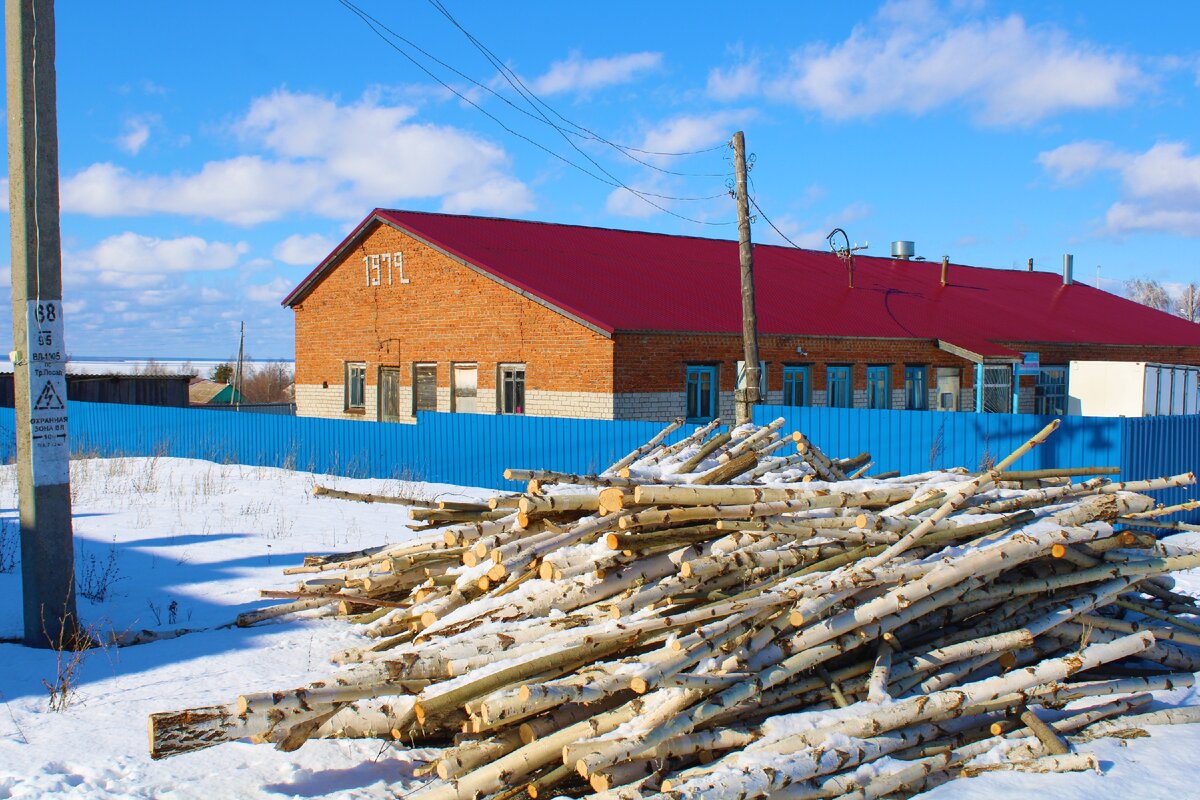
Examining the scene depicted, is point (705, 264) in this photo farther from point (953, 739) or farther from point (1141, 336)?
point (953, 739)

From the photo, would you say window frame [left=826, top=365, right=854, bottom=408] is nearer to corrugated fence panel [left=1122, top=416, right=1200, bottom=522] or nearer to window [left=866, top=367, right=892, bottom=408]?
window [left=866, top=367, right=892, bottom=408]

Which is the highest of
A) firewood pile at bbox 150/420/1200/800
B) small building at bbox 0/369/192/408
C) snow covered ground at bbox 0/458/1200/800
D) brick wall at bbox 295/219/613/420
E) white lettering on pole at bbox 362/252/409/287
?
white lettering on pole at bbox 362/252/409/287

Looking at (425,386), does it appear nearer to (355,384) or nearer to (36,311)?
(355,384)

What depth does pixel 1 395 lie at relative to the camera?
102 ft

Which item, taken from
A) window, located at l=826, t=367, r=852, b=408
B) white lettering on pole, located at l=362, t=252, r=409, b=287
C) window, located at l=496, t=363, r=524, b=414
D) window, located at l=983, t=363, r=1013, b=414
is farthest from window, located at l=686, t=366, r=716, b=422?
window, located at l=983, t=363, r=1013, b=414

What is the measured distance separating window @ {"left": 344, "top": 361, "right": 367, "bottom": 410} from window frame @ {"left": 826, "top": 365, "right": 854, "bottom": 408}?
1154cm

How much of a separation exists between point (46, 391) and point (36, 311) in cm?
56

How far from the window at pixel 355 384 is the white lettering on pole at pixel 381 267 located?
85.5 inches

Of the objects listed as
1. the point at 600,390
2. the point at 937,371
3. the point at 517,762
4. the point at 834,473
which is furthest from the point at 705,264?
the point at 517,762

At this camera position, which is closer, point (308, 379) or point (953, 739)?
point (953, 739)

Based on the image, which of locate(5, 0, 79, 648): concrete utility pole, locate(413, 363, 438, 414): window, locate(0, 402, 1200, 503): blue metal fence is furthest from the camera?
locate(413, 363, 438, 414): window

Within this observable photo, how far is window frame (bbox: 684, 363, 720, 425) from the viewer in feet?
69.2

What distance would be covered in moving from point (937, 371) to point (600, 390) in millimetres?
10477

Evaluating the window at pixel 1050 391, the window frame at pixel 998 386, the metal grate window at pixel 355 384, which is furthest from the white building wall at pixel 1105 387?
the metal grate window at pixel 355 384
